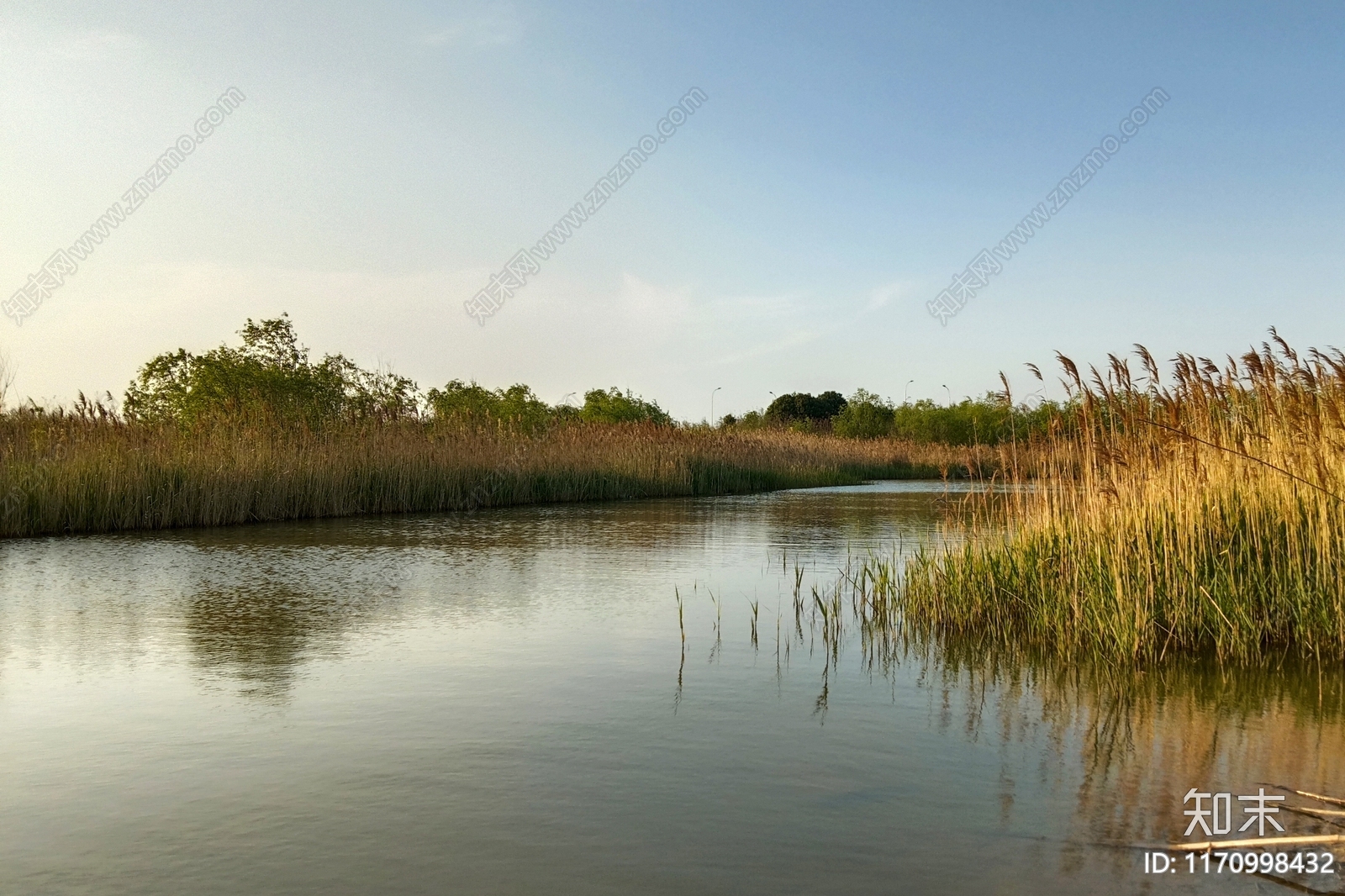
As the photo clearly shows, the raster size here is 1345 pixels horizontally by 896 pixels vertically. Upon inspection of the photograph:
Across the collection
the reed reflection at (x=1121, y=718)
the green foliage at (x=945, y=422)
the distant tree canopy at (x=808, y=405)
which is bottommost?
the reed reflection at (x=1121, y=718)

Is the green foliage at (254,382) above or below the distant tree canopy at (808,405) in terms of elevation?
below

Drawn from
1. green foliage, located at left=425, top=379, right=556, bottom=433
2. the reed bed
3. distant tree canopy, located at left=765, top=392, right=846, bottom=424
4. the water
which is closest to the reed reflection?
the water

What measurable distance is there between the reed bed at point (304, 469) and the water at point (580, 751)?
2.77 m

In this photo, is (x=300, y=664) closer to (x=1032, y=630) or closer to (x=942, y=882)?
(x=942, y=882)

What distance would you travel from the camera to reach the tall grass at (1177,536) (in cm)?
563

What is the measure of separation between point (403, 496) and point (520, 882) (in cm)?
1390

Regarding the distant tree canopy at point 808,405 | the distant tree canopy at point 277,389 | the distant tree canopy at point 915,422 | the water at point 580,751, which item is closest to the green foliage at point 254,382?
the distant tree canopy at point 277,389

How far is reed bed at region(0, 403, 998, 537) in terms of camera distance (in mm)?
12211

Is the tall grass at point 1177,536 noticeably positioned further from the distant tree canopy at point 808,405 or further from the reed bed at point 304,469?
the distant tree canopy at point 808,405

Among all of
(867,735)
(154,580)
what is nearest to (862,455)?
(154,580)

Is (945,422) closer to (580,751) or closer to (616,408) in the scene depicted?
(616,408)

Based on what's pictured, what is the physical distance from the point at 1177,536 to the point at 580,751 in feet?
12.8

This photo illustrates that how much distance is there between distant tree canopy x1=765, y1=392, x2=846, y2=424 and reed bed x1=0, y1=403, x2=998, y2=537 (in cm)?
5564

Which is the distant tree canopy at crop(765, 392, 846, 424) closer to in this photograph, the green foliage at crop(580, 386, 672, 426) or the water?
the green foliage at crop(580, 386, 672, 426)
